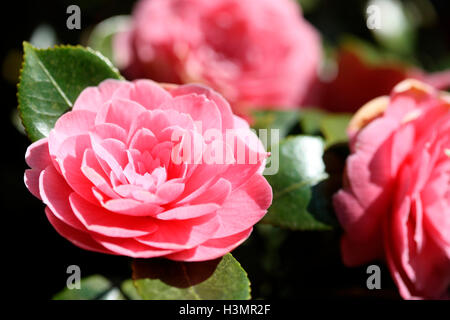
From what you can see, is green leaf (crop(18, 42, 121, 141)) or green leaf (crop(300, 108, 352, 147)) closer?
green leaf (crop(18, 42, 121, 141))

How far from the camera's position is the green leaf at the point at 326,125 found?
72 centimetres

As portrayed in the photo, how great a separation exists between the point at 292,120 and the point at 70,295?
0.40 metres

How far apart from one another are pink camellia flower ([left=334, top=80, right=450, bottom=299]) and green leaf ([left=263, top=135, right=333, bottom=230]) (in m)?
0.04

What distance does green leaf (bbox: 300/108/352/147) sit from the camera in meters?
0.72

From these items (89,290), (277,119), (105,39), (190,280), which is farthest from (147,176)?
(105,39)

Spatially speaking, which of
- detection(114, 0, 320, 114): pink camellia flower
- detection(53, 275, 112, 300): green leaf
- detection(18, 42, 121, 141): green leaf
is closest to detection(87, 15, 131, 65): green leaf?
detection(114, 0, 320, 114): pink camellia flower

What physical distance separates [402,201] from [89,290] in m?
0.39

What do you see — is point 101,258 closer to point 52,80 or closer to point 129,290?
point 129,290

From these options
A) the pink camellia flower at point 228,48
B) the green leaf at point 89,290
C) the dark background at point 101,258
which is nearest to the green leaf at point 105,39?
the pink camellia flower at point 228,48

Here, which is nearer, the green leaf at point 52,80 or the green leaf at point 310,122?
the green leaf at point 52,80

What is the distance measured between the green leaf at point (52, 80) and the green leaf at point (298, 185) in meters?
0.23

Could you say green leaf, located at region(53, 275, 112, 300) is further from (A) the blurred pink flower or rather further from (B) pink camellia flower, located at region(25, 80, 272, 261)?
(A) the blurred pink flower

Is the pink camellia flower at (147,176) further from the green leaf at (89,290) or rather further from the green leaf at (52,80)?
the green leaf at (89,290)

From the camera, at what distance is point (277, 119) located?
81 cm
